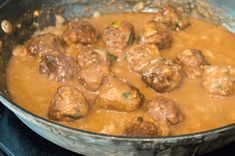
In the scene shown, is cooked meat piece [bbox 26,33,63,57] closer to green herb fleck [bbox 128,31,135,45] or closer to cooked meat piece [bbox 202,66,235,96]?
green herb fleck [bbox 128,31,135,45]

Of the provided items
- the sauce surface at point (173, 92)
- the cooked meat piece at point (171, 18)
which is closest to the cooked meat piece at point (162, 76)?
the sauce surface at point (173, 92)

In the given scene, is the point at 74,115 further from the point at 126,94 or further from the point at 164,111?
the point at 164,111

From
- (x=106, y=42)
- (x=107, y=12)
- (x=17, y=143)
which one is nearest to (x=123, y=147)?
(x=17, y=143)

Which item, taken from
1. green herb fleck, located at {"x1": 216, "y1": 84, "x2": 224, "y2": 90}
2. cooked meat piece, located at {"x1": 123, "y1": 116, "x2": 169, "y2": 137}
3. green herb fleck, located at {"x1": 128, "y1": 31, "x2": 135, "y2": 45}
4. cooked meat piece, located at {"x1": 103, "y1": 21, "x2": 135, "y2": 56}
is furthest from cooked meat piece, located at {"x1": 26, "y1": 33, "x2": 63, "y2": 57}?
green herb fleck, located at {"x1": 216, "y1": 84, "x2": 224, "y2": 90}

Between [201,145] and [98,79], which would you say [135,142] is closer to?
[201,145]

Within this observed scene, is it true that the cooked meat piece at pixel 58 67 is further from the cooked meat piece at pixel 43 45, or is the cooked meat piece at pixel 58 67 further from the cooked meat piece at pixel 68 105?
the cooked meat piece at pixel 68 105
